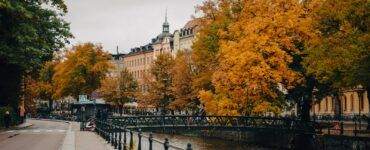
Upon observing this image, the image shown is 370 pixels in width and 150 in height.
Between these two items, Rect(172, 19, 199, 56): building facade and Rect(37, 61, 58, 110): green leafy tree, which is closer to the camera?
Rect(37, 61, 58, 110): green leafy tree

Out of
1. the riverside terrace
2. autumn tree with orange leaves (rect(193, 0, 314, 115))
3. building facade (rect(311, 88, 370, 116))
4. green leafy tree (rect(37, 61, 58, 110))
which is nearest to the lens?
the riverside terrace

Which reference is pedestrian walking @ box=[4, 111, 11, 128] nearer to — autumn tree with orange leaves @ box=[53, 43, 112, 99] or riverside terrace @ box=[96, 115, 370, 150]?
riverside terrace @ box=[96, 115, 370, 150]

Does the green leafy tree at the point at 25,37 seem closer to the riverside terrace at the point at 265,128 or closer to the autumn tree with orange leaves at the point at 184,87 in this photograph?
the riverside terrace at the point at 265,128

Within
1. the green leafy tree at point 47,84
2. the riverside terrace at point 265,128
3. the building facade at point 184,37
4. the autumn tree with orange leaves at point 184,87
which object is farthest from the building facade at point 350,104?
the green leafy tree at point 47,84

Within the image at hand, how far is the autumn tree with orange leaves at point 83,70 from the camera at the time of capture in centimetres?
10200

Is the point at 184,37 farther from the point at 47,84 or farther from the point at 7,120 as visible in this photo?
the point at 7,120

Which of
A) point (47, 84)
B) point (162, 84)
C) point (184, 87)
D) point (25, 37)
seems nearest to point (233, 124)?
point (25, 37)

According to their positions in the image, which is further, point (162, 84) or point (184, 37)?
point (184, 37)

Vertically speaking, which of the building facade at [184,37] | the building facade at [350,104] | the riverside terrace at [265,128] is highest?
the building facade at [184,37]

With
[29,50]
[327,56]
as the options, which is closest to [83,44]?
[29,50]

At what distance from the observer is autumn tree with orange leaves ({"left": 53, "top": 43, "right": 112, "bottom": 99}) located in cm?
10200

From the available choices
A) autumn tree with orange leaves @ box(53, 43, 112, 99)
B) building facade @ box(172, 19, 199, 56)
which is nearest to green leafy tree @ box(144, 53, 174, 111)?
autumn tree with orange leaves @ box(53, 43, 112, 99)

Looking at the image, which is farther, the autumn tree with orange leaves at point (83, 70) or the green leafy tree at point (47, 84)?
the green leafy tree at point (47, 84)

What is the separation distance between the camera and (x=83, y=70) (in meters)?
103
